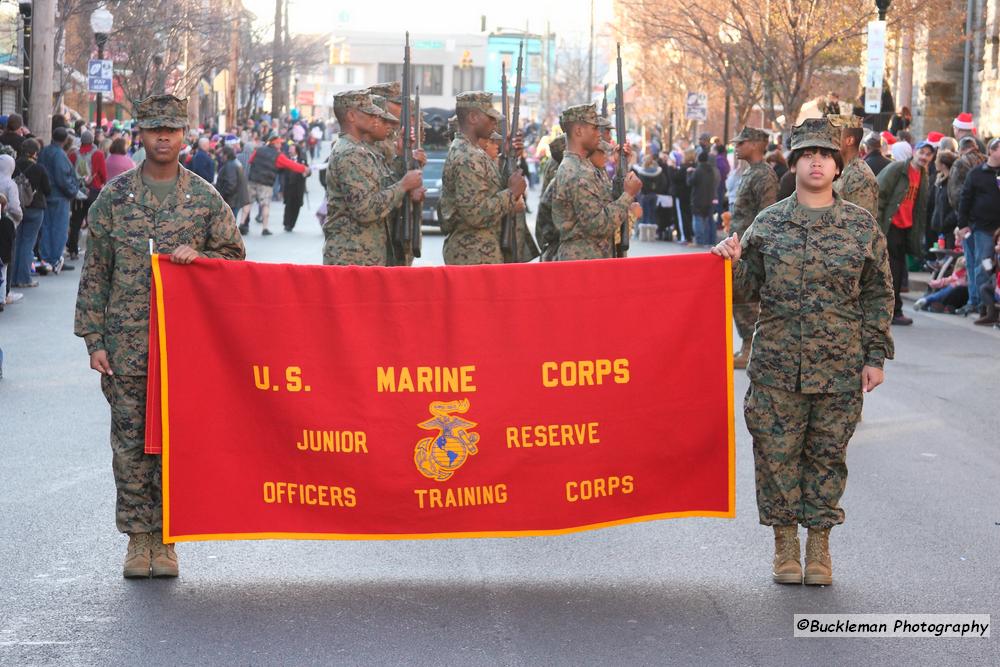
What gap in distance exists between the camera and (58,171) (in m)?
20.5

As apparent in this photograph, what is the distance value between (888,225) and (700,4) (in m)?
20.4

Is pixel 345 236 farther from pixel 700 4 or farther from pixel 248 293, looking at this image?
pixel 700 4

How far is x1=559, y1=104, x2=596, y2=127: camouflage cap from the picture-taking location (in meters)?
9.62

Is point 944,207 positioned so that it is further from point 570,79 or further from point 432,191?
point 570,79

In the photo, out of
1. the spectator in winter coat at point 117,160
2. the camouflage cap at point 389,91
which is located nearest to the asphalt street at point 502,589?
the camouflage cap at point 389,91

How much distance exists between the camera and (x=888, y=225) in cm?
1551

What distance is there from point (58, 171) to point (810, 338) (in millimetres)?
15877

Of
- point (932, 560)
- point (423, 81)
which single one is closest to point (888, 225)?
point (932, 560)

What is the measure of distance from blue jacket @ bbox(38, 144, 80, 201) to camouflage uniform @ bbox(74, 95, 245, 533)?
1444 centimetres

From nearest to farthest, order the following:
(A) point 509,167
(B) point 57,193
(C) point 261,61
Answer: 1. (A) point 509,167
2. (B) point 57,193
3. (C) point 261,61

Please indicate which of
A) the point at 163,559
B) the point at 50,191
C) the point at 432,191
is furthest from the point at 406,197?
the point at 432,191

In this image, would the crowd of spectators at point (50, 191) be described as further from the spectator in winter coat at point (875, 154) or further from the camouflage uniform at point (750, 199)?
the spectator in winter coat at point (875, 154)

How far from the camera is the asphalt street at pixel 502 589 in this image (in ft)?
18.5

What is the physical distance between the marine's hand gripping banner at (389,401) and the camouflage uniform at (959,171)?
1310 centimetres
